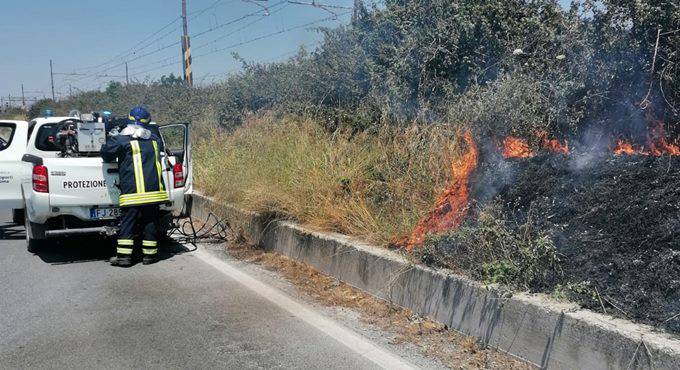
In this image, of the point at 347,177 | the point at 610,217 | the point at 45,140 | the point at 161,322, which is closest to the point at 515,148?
the point at 610,217

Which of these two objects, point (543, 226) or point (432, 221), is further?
point (432, 221)

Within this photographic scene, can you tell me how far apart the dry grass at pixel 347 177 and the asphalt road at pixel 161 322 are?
111 cm

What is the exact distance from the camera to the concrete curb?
3.24m

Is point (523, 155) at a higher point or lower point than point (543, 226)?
higher

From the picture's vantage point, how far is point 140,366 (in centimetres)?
407

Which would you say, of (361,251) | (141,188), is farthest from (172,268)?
→ (361,251)

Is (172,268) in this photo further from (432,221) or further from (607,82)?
(607,82)

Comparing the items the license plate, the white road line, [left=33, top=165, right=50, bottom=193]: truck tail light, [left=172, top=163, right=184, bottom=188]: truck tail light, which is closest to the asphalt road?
the white road line

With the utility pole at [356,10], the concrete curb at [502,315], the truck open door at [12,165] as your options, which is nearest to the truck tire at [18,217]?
the truck open door at [12,165]

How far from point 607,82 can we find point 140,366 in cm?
467

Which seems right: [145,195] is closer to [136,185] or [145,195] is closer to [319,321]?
[136,185]

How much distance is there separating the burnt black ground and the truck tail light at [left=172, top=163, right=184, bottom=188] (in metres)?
4.04

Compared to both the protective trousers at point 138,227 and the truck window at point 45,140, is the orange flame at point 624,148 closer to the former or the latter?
the protective trousers at point 138,227

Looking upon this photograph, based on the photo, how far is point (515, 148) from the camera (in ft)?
19.4
